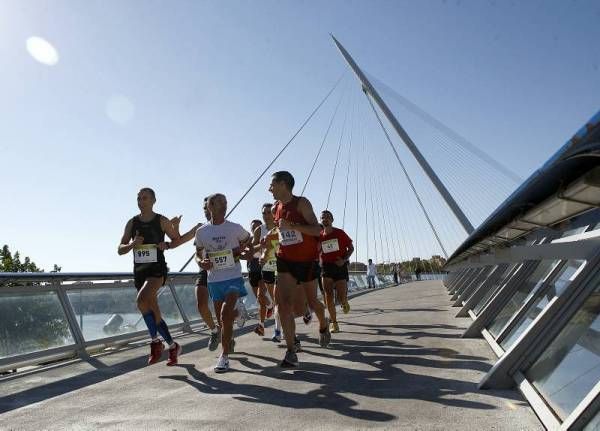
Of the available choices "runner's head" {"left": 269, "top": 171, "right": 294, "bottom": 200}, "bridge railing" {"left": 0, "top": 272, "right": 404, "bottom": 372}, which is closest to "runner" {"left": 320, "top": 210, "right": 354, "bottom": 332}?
"runner's head" {"left": 269, "top": 171, "right": 294, "bottom": 200}

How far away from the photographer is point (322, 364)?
4.81 m

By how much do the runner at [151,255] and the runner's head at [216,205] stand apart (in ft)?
1.80

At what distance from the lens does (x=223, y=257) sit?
544cm

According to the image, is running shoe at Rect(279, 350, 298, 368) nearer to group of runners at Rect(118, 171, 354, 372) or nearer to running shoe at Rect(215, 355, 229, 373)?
group of runners at Rect(118, 171, 354, 372)

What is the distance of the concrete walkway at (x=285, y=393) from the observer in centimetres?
283

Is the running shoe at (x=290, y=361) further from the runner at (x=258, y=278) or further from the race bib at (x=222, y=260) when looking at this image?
the runner at (x=258, y=278)

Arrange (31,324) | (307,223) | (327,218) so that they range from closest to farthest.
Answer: (307,223)
(31,324)
(327,218)

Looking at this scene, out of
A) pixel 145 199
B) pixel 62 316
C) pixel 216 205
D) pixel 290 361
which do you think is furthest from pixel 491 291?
pixel 62 316

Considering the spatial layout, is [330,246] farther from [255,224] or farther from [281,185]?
[281,185]

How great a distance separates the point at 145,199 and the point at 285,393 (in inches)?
120

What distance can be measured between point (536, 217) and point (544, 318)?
632mm

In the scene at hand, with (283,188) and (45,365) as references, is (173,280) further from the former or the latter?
(283,188)

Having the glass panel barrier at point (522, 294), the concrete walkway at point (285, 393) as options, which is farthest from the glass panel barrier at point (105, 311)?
the glass panel barrier at point (522, 294)

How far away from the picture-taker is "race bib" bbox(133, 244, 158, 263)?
18.0 ft
